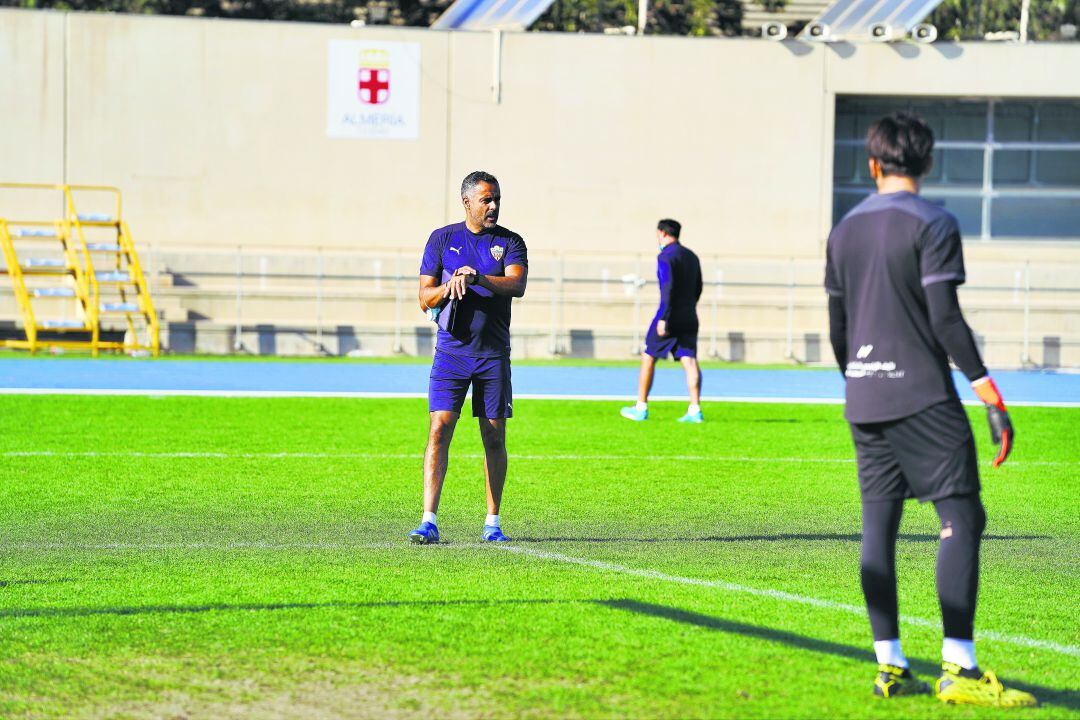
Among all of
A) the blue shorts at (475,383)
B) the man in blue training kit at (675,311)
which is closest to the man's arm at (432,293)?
the blue shorts at (475,383)

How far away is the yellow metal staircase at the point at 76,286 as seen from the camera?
25.2m

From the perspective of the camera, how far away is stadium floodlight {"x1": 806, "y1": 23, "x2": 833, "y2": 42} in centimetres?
3059

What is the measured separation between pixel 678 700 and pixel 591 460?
7494mm

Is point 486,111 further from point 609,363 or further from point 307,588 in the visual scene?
point 307,588

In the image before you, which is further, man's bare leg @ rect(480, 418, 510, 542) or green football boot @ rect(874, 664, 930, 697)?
man's bare leg @ rect(480, 418, 510, 542)

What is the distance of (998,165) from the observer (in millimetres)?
33375

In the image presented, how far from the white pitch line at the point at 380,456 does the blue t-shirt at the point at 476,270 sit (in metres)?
4.29

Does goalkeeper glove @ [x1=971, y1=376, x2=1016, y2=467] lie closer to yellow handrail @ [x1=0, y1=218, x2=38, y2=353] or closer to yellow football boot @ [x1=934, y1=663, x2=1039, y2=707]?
yellow football boot @ [x1=934, y1=663, x2=1039, y2=707]

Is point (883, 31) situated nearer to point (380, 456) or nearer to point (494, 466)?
point (380, 456)

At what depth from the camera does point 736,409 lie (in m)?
17.3

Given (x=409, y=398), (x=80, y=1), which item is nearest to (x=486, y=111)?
(x=80, y=1)

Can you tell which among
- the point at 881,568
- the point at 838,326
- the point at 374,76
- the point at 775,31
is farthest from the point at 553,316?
the point at 881,568

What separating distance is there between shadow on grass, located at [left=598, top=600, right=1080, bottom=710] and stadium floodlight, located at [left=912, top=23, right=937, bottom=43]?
26.1 meters

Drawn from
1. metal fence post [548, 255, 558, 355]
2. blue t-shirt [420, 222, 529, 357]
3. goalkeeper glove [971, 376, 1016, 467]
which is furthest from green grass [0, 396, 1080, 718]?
metal fence post [548, 255, 558, 355]
